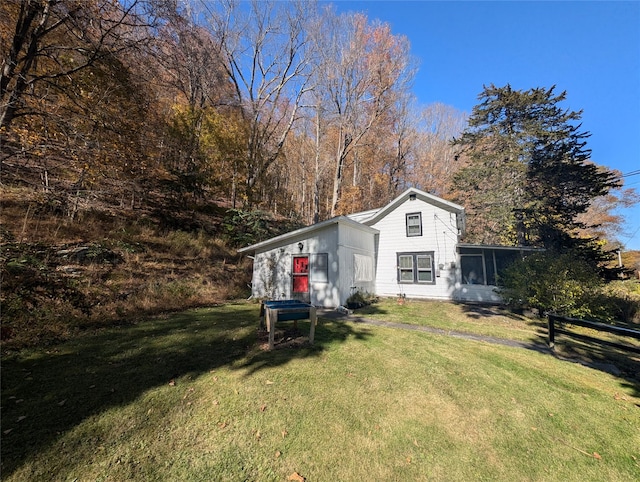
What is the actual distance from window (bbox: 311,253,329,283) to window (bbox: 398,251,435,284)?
5.33 m

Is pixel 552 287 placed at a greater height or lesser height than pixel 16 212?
lesser

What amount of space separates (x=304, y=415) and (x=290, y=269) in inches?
338

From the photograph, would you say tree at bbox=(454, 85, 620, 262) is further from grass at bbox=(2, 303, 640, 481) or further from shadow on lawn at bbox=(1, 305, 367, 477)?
shadow on lawn at bbox=(1, 305, 367, 477)

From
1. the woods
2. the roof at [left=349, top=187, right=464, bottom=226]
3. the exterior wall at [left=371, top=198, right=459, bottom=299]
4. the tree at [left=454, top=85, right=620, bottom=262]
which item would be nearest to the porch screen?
the exterior wall at [left=371, top=198, right=459, bottom=299]

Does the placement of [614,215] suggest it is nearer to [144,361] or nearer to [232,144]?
[232,144]

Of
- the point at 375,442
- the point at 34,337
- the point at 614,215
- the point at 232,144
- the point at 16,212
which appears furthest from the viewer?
the point at 614,215

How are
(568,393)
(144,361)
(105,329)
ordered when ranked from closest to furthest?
(568,393), (144,361), (105,329)

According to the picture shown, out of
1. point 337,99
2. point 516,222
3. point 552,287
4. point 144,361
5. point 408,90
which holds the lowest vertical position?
point 144,361

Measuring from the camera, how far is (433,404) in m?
3.60

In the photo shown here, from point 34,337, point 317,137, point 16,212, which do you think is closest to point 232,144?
point 317,137

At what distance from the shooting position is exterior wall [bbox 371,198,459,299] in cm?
1294

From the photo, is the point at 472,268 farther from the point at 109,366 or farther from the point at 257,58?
the point at 257,58

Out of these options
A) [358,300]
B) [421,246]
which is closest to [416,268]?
[421,246]

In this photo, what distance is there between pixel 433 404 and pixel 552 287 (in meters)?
7.53
